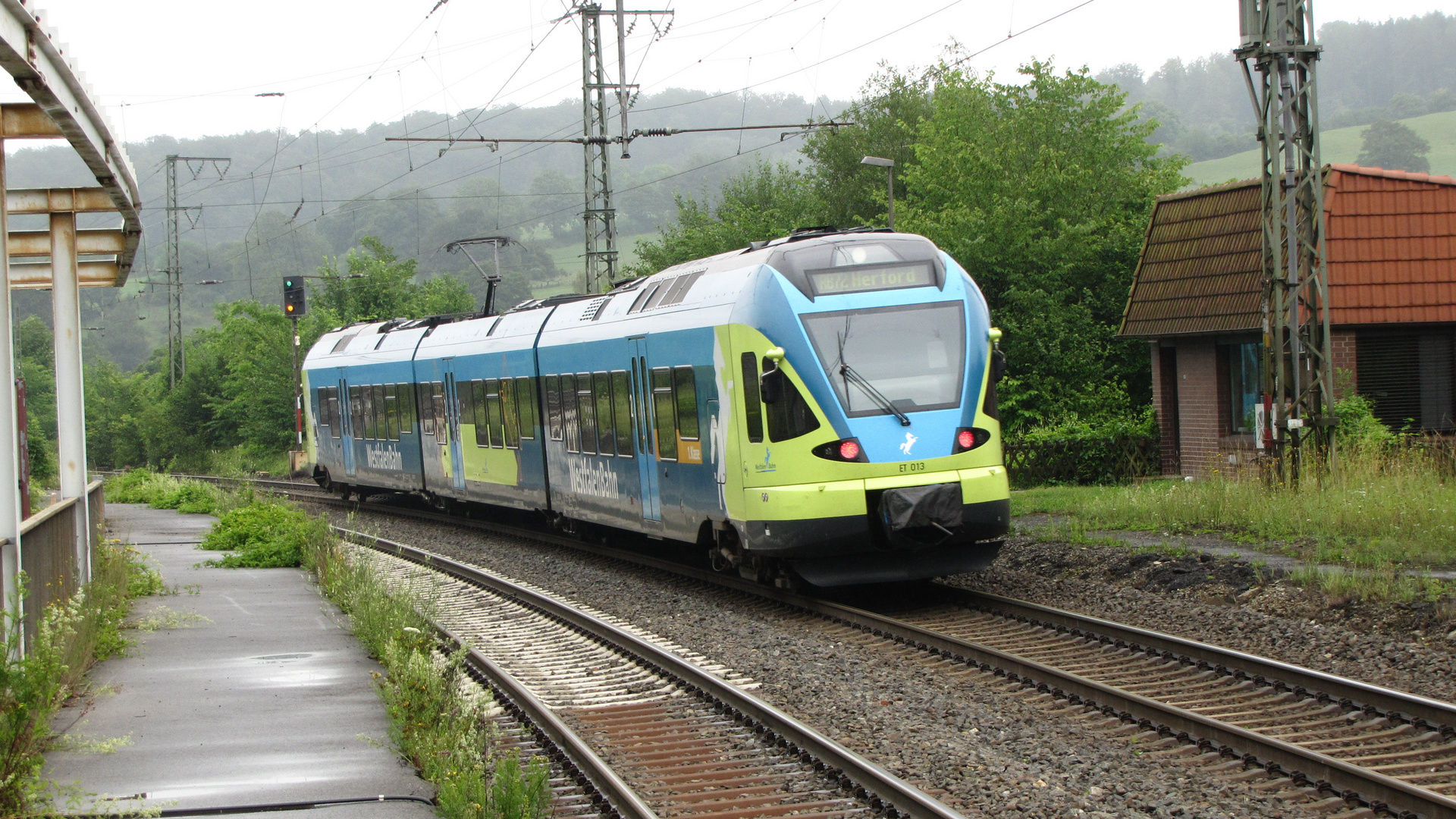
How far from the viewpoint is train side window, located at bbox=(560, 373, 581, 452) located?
16.6 metres

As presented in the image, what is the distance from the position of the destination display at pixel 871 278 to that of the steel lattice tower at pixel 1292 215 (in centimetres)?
592

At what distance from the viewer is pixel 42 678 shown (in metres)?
6.66

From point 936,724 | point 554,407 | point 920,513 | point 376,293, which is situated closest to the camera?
point 936,724

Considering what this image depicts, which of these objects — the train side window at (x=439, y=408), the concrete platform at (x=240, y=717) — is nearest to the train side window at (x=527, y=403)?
the train side window at (x=439, y=408)

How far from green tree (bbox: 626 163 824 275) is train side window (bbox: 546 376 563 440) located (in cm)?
2369

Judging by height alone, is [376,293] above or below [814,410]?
above

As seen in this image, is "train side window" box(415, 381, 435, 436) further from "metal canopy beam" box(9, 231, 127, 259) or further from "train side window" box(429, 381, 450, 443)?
"metal canopy beam" box(9, 231, 127, 259)

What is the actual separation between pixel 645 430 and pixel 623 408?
0.73 metres

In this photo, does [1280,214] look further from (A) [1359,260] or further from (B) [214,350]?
(B) [214,350]

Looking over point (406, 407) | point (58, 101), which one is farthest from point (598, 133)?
point (58, 101)

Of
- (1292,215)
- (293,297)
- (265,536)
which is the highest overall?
(293,297)

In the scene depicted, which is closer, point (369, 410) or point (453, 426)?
point (453, 426)

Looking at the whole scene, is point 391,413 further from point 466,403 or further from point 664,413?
point 664,413

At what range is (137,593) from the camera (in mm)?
13500
